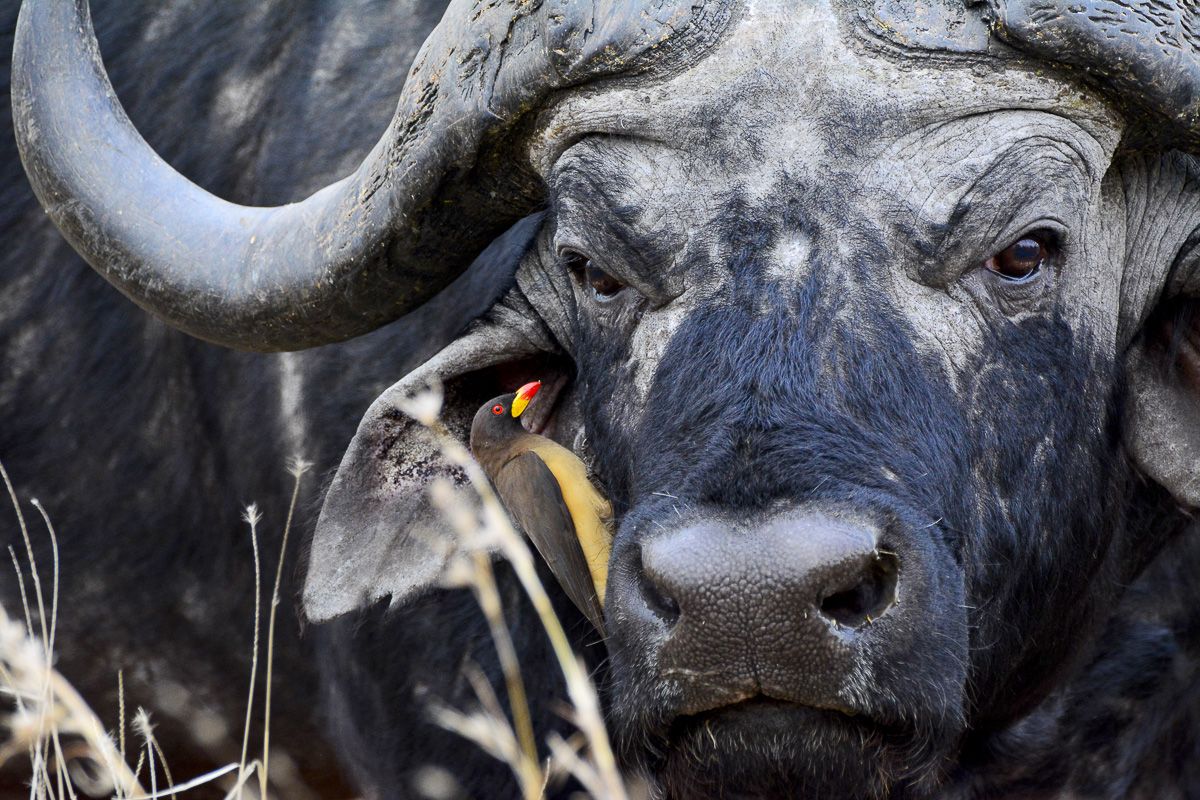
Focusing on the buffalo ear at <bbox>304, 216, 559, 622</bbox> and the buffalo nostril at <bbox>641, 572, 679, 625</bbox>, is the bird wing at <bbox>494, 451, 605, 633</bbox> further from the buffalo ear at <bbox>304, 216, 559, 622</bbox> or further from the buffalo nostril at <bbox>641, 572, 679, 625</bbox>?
the buffalo nostril at <bbox>641, 572, 679, 625</bbox>

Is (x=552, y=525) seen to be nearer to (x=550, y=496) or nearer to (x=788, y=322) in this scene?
(x=550, y=496)

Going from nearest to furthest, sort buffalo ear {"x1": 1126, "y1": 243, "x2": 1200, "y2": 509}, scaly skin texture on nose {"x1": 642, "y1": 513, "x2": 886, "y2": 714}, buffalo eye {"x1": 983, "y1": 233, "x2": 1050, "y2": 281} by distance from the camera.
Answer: scaly skin texture on nose {"x1": 642, "y1": 513, "x2": 886, "y2": 714} < buffalo eye {"x1": 983, "y1": 233, "x2": 1050, "y2": 281} < buffalo ear {"x1": 1126, "y1": 243, "x2": 1200, "y2": 509}

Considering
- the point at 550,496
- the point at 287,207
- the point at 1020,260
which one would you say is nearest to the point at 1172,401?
the point at 1020,260

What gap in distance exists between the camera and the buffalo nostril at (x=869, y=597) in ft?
8.56

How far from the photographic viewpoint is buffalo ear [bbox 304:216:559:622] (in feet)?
12.5

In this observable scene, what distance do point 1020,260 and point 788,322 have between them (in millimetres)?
554

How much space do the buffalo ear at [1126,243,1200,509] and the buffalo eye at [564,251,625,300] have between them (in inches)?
45.8

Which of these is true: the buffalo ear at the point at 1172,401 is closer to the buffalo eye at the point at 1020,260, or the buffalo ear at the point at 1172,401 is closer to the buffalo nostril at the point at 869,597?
the buffalo eye at the point at 1020,260

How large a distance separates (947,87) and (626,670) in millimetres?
1265

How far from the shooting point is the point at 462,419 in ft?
12.7

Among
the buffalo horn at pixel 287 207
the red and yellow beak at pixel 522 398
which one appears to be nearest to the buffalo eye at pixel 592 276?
the buffalo horn at pixel 287 207

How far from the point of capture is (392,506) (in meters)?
3.85

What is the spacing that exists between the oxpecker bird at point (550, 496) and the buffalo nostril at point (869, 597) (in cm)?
94

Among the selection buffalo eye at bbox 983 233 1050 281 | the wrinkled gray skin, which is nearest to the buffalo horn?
the wrinkled gray skin
